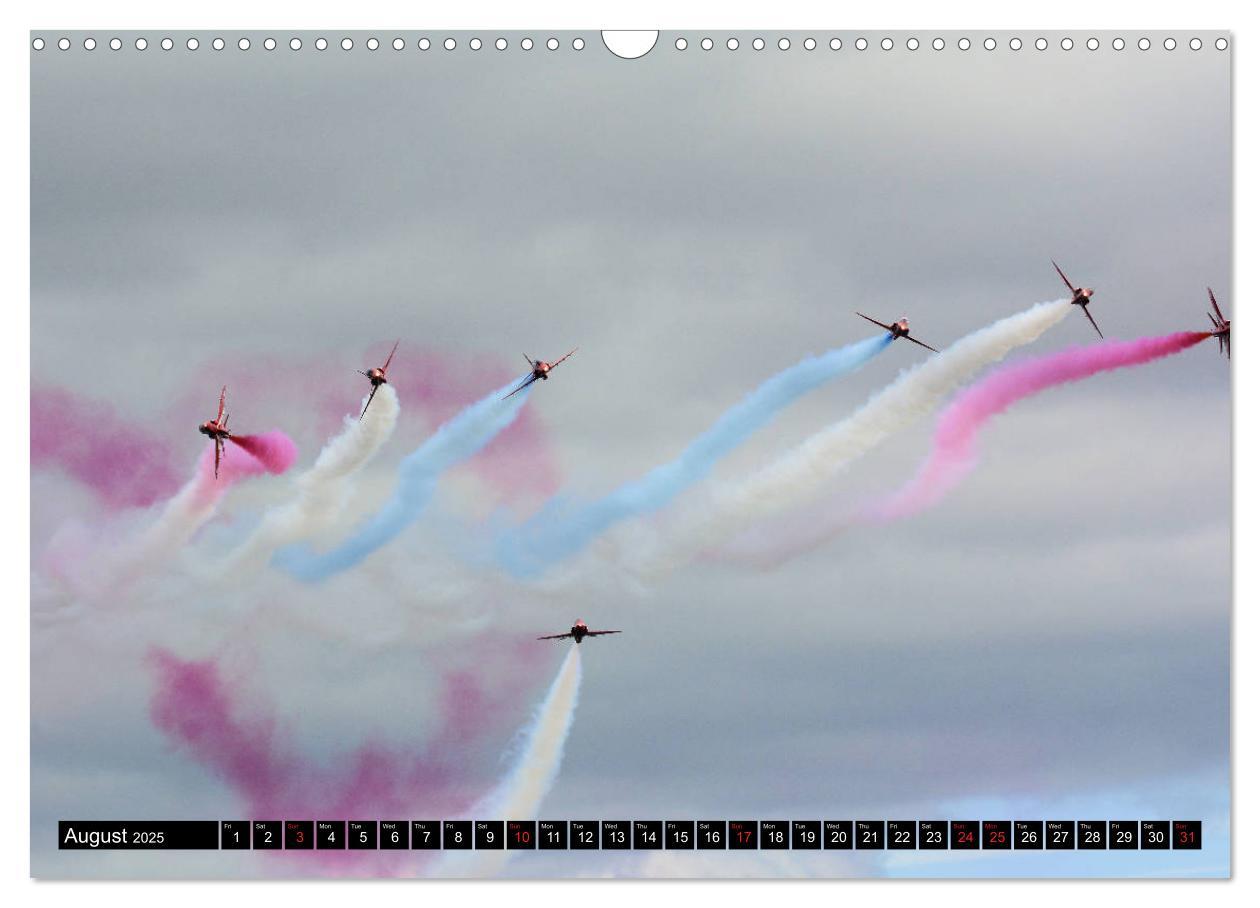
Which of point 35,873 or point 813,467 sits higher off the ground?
point 813,467

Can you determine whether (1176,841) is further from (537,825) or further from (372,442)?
(372,442)

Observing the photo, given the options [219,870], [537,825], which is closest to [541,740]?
[537,825]

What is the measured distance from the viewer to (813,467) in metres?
84.1

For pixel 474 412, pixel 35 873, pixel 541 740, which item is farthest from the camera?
pixel 474 412

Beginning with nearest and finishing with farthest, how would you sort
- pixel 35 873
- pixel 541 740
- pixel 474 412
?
pixel 35 873, pixel 541 740, pixel 474 412

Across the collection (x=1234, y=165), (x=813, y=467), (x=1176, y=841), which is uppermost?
(x=1234, y=165)

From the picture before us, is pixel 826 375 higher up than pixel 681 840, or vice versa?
pixel 826 375

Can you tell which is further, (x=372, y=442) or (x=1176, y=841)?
(x=372, y=442)

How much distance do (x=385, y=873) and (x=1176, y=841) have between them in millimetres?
19894

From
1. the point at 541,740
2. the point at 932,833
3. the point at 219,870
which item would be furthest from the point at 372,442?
the point at 932,833

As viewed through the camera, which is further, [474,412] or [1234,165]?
[474,412]

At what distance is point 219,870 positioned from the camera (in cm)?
7306

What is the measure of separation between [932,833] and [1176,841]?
6.11 meters

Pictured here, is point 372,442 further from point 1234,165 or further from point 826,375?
point 1234,165
